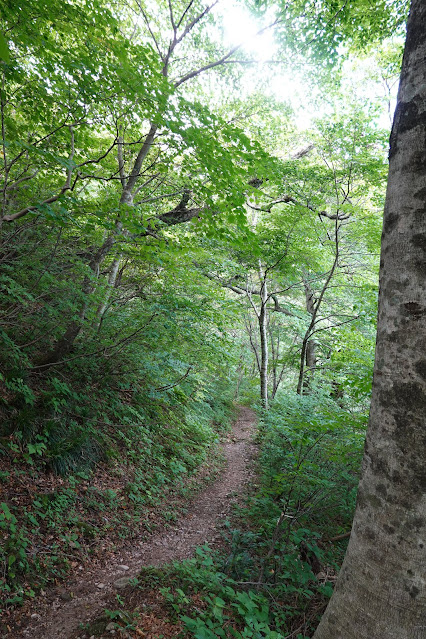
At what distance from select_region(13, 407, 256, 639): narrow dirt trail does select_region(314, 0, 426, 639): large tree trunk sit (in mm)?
2590

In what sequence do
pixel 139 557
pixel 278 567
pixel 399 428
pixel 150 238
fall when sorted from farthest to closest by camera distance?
pixel 150 238 → pixel 139 557 → pixel 278 567 → pixel 399 428

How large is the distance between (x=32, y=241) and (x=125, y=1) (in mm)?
6246

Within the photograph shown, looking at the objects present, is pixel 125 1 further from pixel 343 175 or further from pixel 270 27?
pixel 343 175

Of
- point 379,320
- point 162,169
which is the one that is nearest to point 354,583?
point 379,320

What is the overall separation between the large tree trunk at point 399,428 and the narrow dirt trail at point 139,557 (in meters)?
2.59

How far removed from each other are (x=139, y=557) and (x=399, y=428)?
4.19m

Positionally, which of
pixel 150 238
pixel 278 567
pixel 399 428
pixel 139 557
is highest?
pixel 150 238

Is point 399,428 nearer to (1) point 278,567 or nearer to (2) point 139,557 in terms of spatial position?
(1) point 278,567

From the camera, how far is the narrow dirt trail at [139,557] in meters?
2.92

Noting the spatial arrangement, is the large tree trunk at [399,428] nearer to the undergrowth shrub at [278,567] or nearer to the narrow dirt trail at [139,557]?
the undergrowth shrub at [278,567]

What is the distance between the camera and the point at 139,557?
4246 millimetres

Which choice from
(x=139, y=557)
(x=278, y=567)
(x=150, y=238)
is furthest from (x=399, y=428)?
(x=150, y=238)

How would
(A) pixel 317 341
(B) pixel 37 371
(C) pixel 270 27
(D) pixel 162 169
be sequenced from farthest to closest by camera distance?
(A) pixel 317 341 → (C) pixel 270 27 → (D) pixel 162 169 → (B) pixel 37 371

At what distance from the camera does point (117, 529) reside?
456 cm
